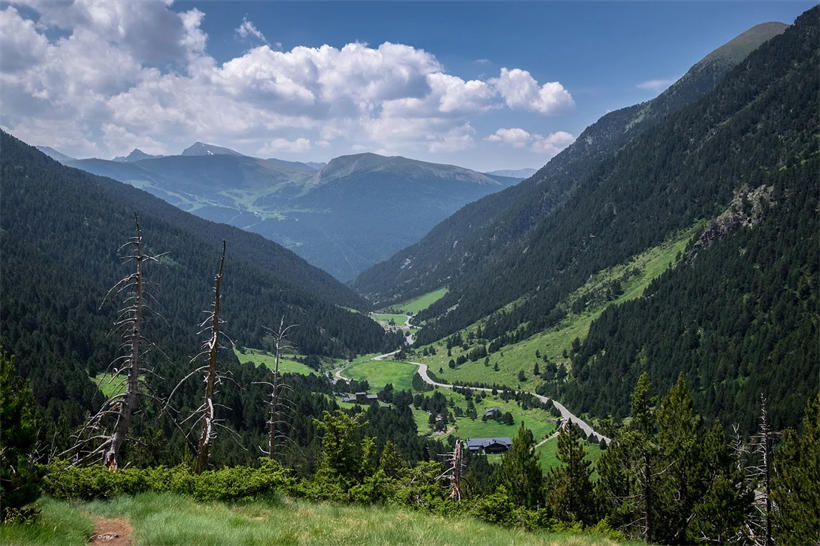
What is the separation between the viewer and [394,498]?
23250mm

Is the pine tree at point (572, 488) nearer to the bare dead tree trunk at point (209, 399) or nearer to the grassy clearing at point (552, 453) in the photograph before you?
the bare dead tree trunk at point (209, 399)

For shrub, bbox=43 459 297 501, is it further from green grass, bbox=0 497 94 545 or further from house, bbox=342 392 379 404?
house, bbox=342 392 379 404

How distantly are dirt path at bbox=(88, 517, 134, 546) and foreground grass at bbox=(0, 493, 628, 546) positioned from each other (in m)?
0.26

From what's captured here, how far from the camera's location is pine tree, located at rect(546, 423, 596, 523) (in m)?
47.8

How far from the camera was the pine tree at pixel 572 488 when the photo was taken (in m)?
47.8

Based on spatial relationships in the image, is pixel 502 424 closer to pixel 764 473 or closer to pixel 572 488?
pixel 572 488

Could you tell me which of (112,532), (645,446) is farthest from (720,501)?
(112,532)

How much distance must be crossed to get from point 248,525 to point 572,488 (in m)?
41.7

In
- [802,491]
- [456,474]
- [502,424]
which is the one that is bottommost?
[502,424]

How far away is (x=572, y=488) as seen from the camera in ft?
159

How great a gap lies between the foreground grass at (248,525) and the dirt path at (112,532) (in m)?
0.26

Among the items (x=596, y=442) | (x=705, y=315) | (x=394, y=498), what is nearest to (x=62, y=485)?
(x=394, y=498)

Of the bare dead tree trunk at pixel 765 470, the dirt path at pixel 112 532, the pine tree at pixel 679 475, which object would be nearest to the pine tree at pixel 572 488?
the pine tree at pixel 679 475

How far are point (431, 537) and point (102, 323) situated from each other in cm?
16152
